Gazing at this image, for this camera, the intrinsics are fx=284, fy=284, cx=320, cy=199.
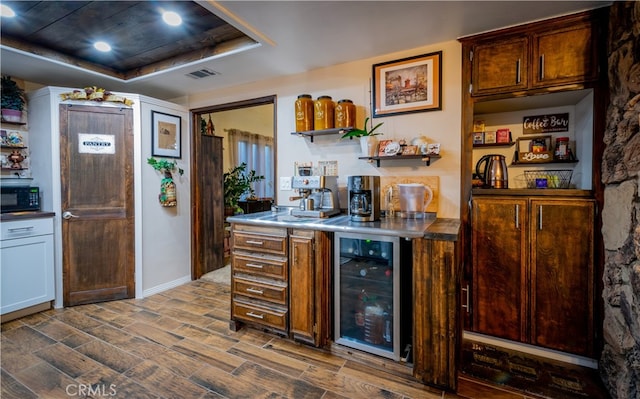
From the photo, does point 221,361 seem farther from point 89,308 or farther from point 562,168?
point 562,168

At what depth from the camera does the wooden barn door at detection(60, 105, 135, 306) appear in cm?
282

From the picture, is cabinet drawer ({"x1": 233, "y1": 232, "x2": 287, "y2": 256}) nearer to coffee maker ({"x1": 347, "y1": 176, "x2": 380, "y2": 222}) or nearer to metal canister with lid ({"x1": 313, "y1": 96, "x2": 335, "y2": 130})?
coffee maker ({"x1": 347, "y1": 176, "x2": 380, "y2": 222})

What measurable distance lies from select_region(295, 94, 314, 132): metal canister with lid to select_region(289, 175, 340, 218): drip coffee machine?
54 cm

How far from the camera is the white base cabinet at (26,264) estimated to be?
2.49 m

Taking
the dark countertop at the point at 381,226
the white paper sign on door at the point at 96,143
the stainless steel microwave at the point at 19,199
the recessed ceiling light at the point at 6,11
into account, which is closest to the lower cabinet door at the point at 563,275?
the dark countertop at the point at 381,226

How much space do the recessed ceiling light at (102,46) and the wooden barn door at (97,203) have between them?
57 centimetres

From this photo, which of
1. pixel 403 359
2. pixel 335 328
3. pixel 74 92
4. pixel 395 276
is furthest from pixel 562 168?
pixel 74 92

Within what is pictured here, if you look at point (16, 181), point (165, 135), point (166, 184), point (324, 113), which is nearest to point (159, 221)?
point (166, 184)

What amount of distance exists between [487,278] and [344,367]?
1234 millimetres

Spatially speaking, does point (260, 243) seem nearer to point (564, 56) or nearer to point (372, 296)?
point (372, 296)

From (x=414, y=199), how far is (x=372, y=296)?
0.82 m

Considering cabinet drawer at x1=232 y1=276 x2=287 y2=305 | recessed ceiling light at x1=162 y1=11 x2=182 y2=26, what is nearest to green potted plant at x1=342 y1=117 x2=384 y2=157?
cabinet drawer at x1=232 y1=276 x2=287 y2=305

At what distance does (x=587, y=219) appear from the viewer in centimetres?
186

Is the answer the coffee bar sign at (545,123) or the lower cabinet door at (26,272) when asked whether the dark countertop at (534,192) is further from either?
the lower cabinet door at (26,272)
